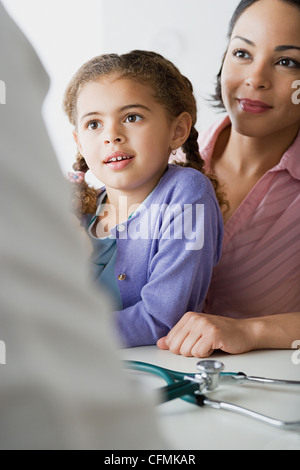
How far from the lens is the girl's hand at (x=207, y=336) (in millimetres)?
526

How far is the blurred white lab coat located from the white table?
0.15 m

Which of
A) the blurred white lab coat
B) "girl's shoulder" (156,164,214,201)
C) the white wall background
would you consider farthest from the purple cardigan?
the blurred white lab coat

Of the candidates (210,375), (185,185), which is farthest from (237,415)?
(185,185)

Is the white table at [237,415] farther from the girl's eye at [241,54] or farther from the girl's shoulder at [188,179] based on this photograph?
the girl's eye at [241,54]

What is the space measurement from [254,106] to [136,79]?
148mm

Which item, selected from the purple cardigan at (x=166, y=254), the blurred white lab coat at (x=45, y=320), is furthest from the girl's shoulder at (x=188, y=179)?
the blurred white lab coat at (x=45, y=320)

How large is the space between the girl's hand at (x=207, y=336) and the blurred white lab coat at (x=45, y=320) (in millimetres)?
372

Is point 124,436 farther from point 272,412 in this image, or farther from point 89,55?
point 89,55

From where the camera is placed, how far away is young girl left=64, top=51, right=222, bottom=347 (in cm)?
57

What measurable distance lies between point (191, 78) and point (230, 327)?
0.31 meters

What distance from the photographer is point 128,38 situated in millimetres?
662

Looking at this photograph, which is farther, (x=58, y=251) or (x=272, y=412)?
(x=272, y=412)

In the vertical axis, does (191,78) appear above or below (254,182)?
above
